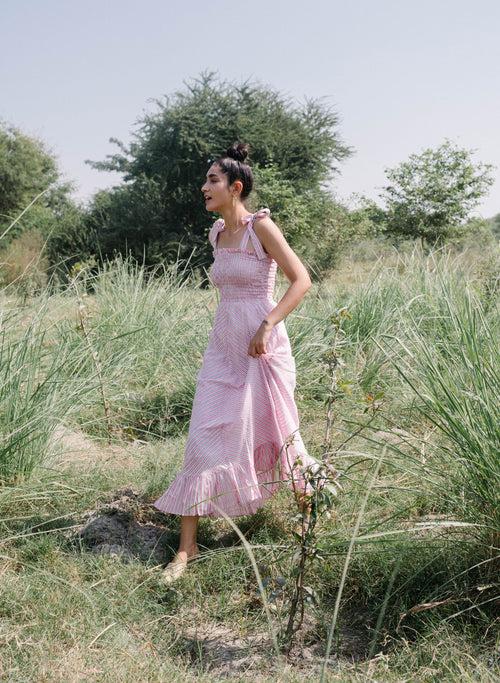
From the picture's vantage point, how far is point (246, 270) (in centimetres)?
309

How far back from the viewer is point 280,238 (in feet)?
9.89

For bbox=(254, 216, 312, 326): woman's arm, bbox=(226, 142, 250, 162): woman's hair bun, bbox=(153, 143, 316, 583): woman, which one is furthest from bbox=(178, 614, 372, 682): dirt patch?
bbox=(226, 142, 250, 162): woman's hair bun

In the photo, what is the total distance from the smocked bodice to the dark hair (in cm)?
16

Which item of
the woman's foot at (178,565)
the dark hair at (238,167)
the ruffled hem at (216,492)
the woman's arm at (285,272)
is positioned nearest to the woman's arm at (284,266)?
the woman's arm at (285,272)

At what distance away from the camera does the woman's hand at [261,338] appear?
2914 millimetres

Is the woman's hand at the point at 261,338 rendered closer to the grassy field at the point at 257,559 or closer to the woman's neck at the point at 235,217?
the grassy field at the point at 257,559

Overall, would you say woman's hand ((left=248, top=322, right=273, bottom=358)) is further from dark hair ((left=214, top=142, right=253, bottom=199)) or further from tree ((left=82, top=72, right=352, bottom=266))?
tree ((left=82, top=72, right=352, bottom=266))

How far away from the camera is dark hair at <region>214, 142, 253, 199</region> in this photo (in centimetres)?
317

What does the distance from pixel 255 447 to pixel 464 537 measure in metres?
0.92

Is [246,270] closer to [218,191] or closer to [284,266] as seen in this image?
[284,266]

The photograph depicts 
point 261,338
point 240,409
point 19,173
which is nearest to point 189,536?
point 240,409

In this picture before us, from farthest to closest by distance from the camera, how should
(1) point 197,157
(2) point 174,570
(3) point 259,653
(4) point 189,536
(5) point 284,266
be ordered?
(1) point 197,157 < (5) point 284,266 < (4) point 189,536 < (2) point 174,570 < (3) point 259,653

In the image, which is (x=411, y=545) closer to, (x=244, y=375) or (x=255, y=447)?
(x=255, y=447)

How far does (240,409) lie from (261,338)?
11.5 inches
